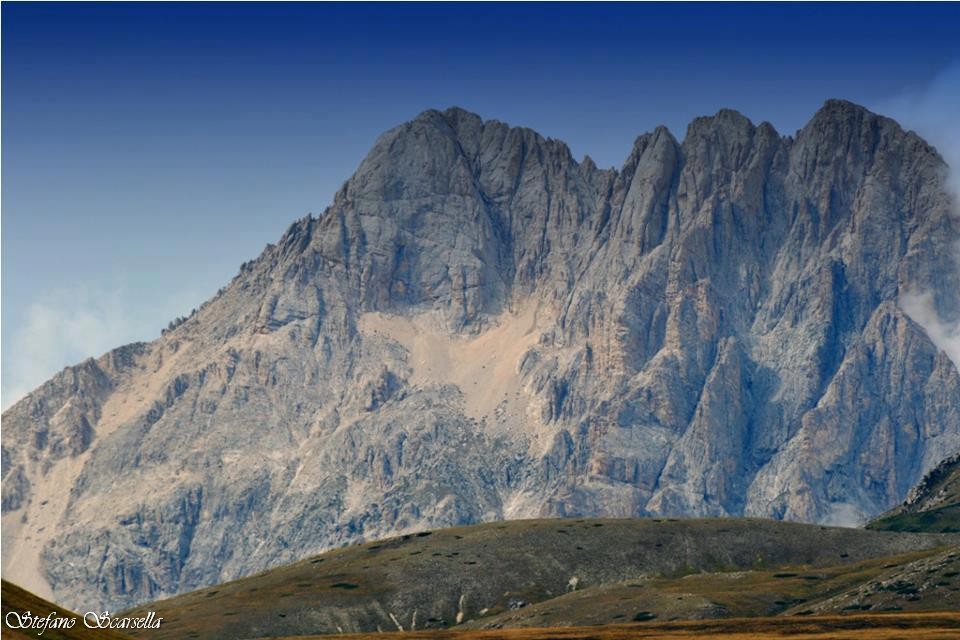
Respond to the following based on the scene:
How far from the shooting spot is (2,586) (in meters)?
175

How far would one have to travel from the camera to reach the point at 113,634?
183750mm

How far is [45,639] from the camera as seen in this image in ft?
531

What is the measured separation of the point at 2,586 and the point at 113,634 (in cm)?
1464

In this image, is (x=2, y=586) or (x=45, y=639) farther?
(x=2, y=586)

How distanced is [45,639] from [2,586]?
15.2 m

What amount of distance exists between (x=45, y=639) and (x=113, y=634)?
72.5 ft

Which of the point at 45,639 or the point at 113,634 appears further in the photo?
the point at 113,634
